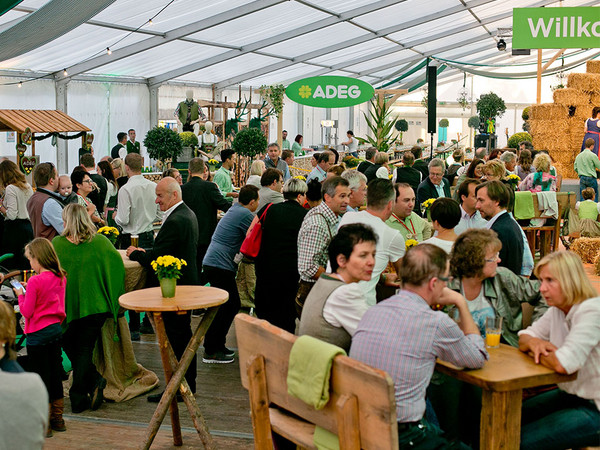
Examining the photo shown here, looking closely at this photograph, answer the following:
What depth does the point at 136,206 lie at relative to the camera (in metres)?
6.49

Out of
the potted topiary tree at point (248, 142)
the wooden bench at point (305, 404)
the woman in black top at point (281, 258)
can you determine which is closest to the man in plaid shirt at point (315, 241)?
the woman in black top at point (281, 258)

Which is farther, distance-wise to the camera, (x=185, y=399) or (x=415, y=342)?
(x=185, y=399)

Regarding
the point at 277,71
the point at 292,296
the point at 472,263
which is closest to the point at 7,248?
the point at 292,296

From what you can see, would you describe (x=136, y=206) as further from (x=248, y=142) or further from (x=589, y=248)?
(x=589, y=248)

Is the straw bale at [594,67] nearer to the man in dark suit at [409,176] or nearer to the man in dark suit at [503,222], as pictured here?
the man in dark suit at [409,176]

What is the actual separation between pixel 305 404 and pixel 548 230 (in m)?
6.85

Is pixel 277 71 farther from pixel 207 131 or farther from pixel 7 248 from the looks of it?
pixel 7 248

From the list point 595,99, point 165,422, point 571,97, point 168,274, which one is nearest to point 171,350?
point 168,274

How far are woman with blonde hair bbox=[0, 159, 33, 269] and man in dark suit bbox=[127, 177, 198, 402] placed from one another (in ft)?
8.31

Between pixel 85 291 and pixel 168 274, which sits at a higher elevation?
pixel 168 274

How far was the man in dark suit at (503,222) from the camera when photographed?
174 inches

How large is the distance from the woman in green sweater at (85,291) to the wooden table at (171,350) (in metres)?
0.55

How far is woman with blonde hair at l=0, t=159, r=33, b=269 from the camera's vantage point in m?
6.78

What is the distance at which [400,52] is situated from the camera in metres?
22.2
